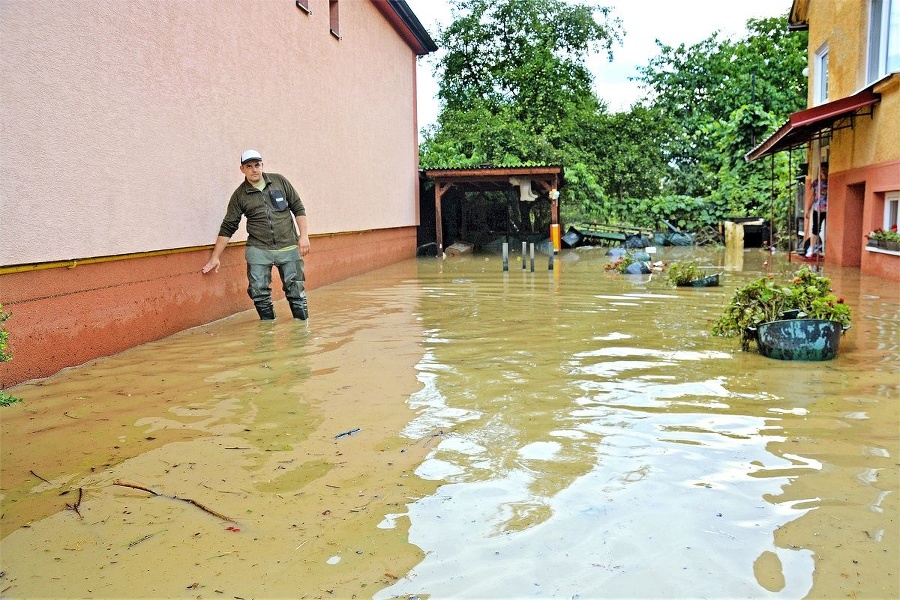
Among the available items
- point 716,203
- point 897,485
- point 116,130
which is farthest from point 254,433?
point 716,203

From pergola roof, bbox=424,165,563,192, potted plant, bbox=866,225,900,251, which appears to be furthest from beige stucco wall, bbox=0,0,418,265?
potted plant, bbox=866,225,900,251

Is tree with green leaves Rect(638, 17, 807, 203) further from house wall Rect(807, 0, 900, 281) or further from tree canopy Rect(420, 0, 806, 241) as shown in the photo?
house wall Rect(807, 0, 900, 281)

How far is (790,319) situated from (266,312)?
5.39 meters

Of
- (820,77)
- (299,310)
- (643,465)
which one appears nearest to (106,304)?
(299,310)

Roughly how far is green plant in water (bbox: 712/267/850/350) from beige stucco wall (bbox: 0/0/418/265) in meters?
5.58

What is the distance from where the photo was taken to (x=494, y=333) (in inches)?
300

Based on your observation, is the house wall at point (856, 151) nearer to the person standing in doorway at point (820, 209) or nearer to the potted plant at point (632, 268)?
the person standing in doorway at point (820, 209)

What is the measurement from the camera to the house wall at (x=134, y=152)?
5.59m

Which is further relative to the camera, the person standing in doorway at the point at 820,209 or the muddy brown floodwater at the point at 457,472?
the person standing in doorway at the point at 820,209

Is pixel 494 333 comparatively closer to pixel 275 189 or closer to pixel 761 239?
pixel 275 189

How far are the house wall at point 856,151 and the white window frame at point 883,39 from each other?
0.40ft

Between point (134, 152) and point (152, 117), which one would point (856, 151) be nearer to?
point (152, 117)

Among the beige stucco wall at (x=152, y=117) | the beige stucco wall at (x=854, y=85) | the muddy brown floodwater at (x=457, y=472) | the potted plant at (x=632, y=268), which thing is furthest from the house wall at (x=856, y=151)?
the beige stucco wall at (x=152, y=117)

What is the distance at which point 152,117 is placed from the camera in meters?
7.41
